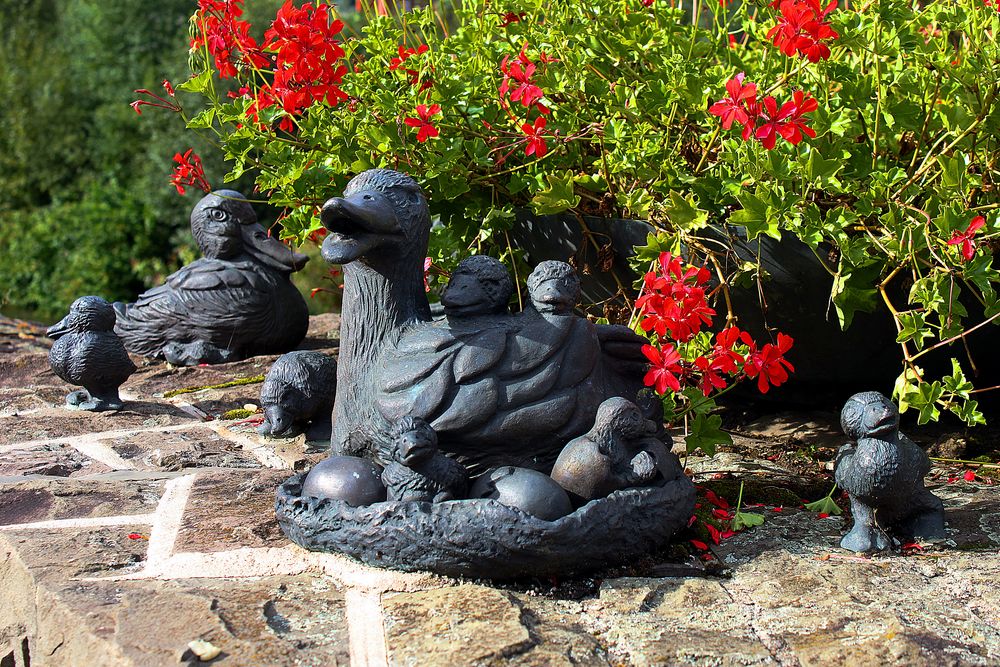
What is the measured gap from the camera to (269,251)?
17.0ft

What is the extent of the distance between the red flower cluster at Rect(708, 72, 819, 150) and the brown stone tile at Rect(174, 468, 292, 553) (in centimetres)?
151

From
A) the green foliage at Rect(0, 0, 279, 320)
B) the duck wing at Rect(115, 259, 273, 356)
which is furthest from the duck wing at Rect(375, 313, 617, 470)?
the green foliage at Rect(0, 0, 279, 320)

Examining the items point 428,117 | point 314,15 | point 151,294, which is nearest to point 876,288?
point 428,117

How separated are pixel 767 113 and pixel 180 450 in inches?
85.0

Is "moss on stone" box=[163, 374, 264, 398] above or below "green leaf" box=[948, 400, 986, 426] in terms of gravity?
below

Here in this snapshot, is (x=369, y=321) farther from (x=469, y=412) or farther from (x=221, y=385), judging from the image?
(x=221, y=385)

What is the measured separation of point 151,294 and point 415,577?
3337 millimetres

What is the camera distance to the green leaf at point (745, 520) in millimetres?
2771

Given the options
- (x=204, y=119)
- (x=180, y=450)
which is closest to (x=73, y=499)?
(x=180, y=450)

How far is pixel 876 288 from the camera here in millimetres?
3018

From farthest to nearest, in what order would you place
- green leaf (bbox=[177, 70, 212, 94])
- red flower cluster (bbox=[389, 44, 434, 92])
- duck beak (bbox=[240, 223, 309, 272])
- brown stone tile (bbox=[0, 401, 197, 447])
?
duck beak (bbox=[240, 223, 309, 272]), brown stone tile (bbox=[0, 401, 197, 447]), red flower cluster (bbox=[389, 44, 434, 92]), green leaf (bbox=[177, 70, 212, 94])

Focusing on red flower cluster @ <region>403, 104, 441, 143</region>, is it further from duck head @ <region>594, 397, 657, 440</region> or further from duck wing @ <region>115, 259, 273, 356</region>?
duck wing @ <region>115, 259, 273, 356</region>

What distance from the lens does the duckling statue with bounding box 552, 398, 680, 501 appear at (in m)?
2.49

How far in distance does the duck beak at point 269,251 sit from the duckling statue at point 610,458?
9.63ft
